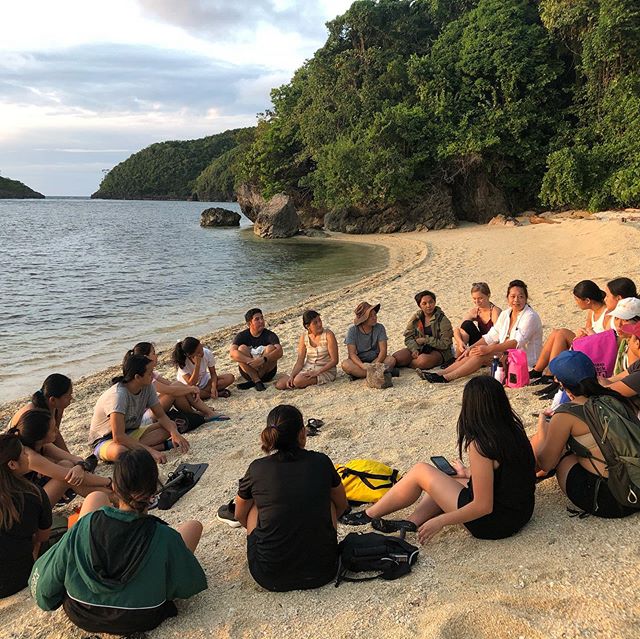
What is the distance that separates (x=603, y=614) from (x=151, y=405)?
451 cm

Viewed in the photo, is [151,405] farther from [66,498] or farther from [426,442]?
[426,442]

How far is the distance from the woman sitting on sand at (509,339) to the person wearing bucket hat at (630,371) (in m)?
1.89

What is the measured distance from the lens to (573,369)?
3.52 metres

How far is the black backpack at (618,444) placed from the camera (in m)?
3.31

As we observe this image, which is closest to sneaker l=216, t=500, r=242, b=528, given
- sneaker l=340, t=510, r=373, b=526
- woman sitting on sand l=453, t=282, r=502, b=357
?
sneaker l=340, t=510, r=373, b=526

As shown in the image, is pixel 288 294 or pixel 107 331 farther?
pixel 288 294

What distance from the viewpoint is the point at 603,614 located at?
2674mm

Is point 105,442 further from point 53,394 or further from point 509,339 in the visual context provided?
point 509,339

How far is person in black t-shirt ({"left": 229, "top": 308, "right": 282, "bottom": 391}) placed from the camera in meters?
7.85

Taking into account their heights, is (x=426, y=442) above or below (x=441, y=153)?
below

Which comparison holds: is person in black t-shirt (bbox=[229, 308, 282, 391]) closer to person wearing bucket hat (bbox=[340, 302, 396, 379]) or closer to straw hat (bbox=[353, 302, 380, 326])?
person wearing bucket hat (bbox=[340, 302, 396, 379])

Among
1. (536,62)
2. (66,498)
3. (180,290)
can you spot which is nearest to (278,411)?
(66,498)

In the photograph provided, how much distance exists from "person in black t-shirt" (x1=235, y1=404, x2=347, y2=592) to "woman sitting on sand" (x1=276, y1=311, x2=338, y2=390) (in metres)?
4.30

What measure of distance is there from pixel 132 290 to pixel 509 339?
15.6 m
